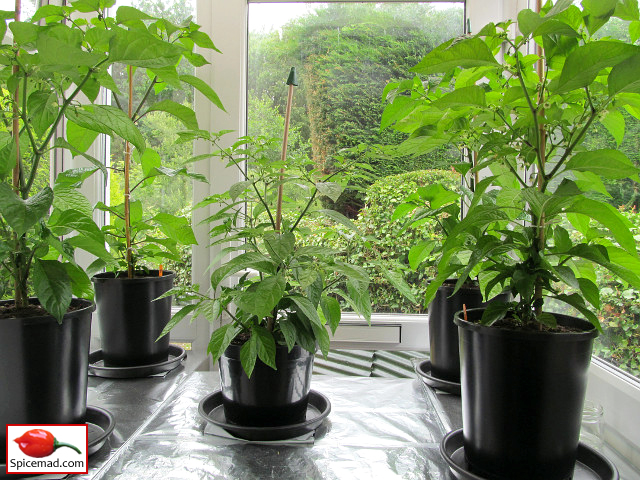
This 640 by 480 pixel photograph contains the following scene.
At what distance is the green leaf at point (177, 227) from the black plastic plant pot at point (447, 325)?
0.63 meters

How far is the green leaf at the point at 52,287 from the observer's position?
2.27 ft

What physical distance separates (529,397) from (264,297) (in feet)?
1.33

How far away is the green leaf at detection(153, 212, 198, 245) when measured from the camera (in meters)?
1.15

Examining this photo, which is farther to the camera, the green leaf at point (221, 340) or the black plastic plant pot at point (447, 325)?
the black plastic plant pot at point (447, 325)

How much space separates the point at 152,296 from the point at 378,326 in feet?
2.25

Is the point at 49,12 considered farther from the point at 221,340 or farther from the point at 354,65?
the point at 354,65

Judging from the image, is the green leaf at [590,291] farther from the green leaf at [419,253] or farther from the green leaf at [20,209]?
the green leaf at [20,209]

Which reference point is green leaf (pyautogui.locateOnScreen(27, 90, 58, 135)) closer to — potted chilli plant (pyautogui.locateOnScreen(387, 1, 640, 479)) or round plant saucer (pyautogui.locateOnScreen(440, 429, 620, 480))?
potted chilli plant (pyautogui.locateOnScreen(387, 1, 640, 479))

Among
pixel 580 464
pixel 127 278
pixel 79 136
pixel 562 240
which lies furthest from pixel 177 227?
pixel 580 464

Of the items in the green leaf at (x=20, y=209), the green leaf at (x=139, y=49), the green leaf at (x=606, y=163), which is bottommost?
the green leaf at (x=20, y=209)

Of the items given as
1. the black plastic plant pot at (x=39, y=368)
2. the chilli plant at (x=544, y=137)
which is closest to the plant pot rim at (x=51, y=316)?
the black plastic plant pot at (x=39, y=368)

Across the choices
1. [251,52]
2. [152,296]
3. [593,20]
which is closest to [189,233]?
[152,296]

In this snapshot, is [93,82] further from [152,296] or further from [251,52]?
[251,52]

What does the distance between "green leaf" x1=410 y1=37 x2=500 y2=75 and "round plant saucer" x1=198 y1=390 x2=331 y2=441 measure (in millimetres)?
658
